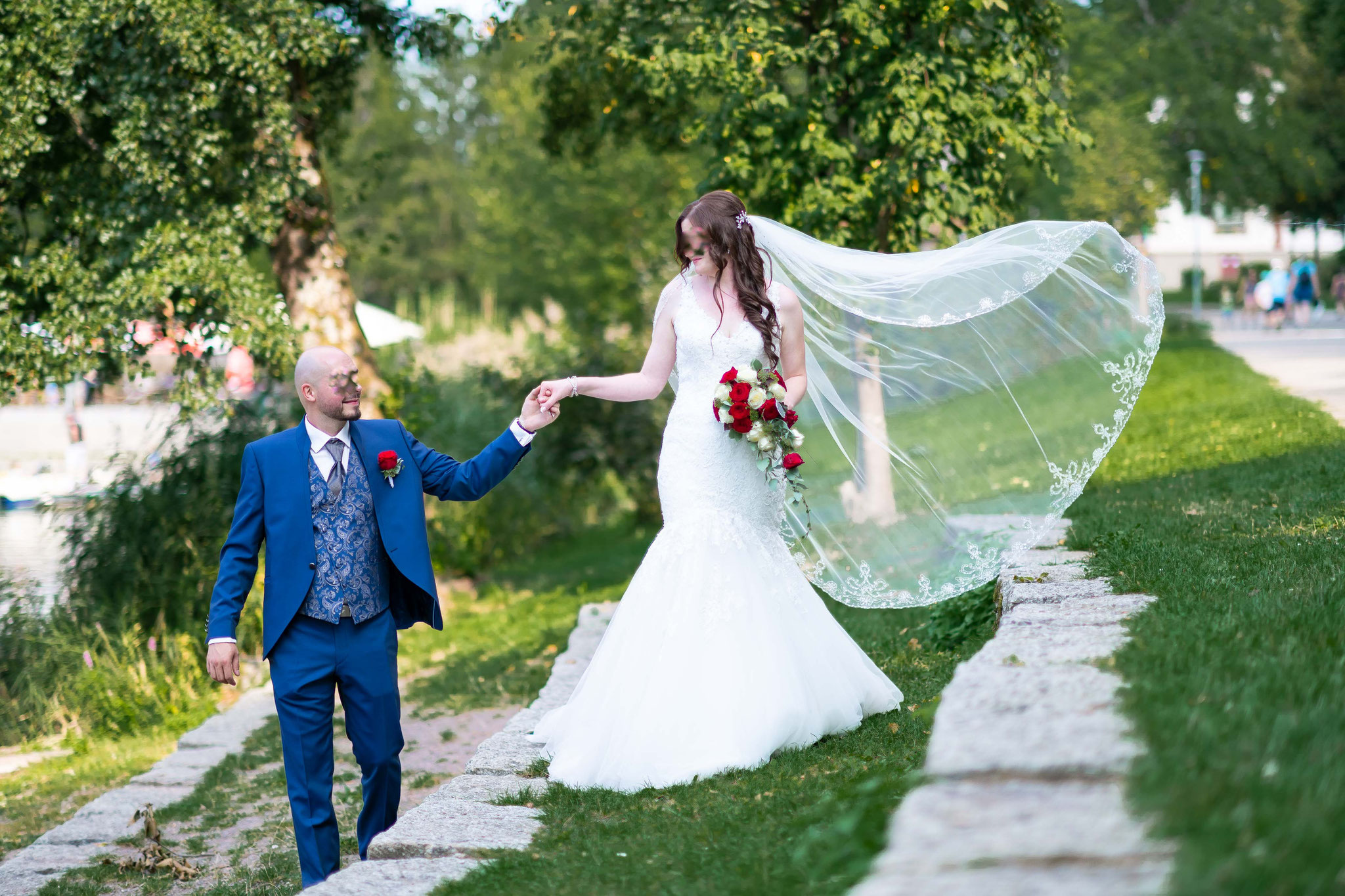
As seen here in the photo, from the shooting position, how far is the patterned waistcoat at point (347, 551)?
455 cm

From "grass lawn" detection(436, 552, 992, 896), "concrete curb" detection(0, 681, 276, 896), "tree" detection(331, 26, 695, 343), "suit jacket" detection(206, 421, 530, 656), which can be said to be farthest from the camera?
"tree" detection(331, 26, 695, 343)

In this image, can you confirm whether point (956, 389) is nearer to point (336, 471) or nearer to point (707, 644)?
point (707, 644)

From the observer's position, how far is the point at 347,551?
15.1ft

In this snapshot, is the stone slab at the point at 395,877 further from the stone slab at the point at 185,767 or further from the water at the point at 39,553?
the water at the point at 39,553

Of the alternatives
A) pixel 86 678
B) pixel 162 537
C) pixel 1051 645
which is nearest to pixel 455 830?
pixel 1051 645

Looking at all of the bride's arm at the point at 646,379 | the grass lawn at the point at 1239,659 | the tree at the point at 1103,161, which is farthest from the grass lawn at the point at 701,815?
the tree at the point at 1103,161

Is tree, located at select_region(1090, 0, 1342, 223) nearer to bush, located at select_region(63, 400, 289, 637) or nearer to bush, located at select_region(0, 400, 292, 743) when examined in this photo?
bush, located at select_region(63, 400, 289, 637)

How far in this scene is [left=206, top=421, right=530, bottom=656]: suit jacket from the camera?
453 centimetres

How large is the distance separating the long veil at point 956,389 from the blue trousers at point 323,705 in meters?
2.04

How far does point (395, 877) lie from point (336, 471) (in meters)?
1.52

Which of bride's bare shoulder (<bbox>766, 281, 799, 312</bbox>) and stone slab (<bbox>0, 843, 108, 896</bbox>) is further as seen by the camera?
stone slab (<bbox>0, 843, 108, 896</bbox>)

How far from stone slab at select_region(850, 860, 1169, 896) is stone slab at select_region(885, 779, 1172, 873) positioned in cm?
2

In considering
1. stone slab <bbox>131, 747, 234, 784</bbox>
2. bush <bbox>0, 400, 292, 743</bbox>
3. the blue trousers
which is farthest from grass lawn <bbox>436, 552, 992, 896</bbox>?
bush <bbox>0, 400, 292, 743</bbox>

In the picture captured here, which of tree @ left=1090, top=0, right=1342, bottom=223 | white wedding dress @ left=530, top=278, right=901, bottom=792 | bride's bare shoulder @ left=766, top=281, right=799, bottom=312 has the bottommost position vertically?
white wedding dress @ left=530, top=278, right=901, bottom=792
